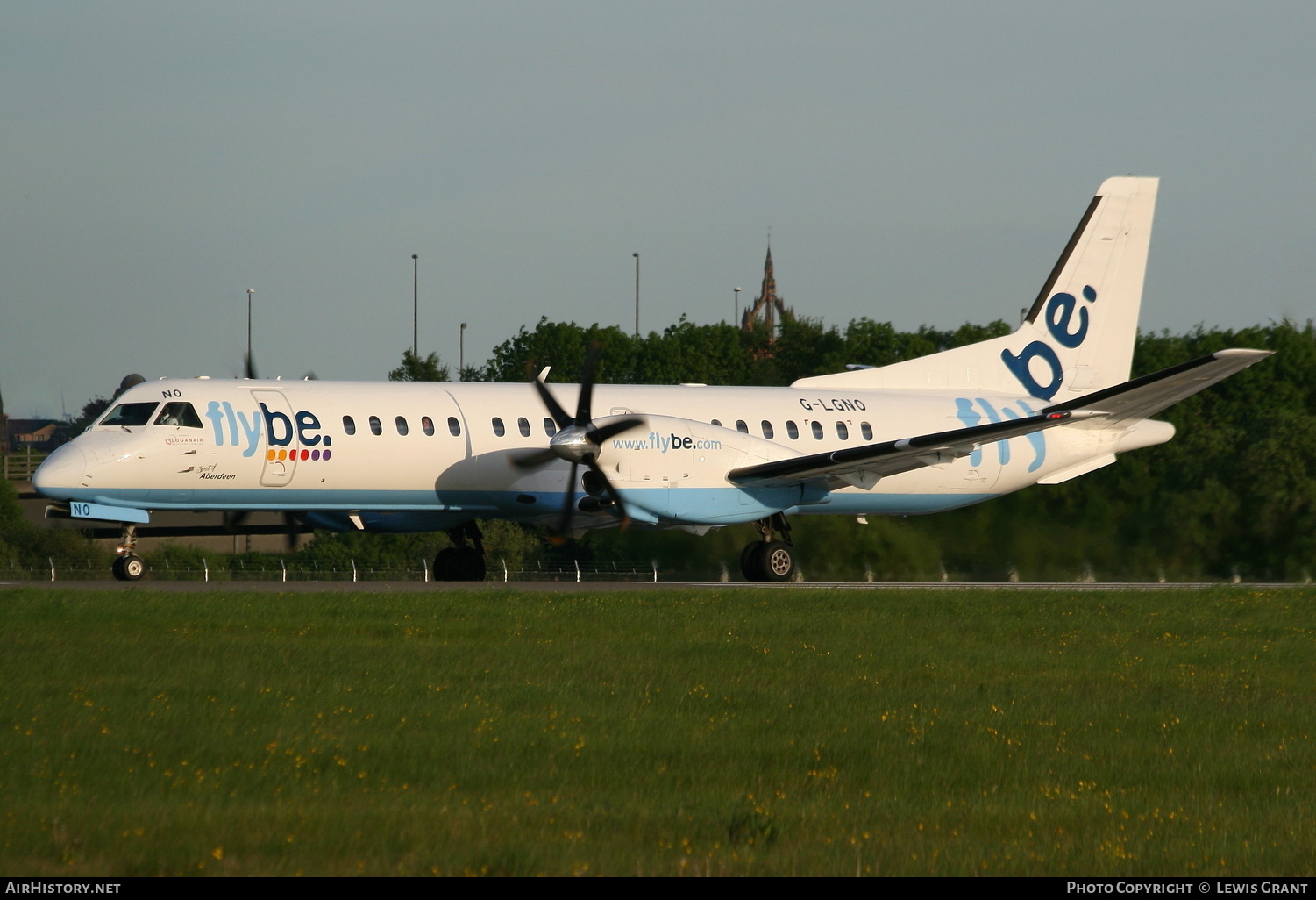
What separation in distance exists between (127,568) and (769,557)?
34.8 ft

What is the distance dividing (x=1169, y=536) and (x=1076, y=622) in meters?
9.86

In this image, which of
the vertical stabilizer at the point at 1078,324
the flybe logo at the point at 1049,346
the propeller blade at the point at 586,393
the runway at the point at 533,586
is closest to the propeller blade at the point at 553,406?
the propeller blade at the point at 586,393

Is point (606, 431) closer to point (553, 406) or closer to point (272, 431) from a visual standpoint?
point (553, 406)

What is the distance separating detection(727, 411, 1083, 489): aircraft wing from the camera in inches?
914

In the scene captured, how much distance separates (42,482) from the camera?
67.9ft

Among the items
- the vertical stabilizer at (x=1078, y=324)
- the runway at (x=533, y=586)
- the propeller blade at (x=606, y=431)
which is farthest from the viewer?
the vertical stabilizer at (x=1078, y=324)

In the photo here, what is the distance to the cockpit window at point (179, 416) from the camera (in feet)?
72.4

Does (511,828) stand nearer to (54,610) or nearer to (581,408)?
(54,610)

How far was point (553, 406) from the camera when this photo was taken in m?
23.3

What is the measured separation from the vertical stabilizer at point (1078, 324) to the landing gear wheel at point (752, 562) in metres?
5.25

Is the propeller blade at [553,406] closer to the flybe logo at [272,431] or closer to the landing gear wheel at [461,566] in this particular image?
the flybe logo at [272,431]

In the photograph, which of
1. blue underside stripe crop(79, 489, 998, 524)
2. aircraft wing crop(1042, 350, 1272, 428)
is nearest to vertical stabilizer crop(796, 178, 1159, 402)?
aircraft wing crop(1042, 350, 1272, 428)

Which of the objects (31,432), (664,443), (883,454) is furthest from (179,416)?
(31,432)

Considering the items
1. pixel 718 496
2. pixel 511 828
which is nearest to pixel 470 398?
pixel 718 496
